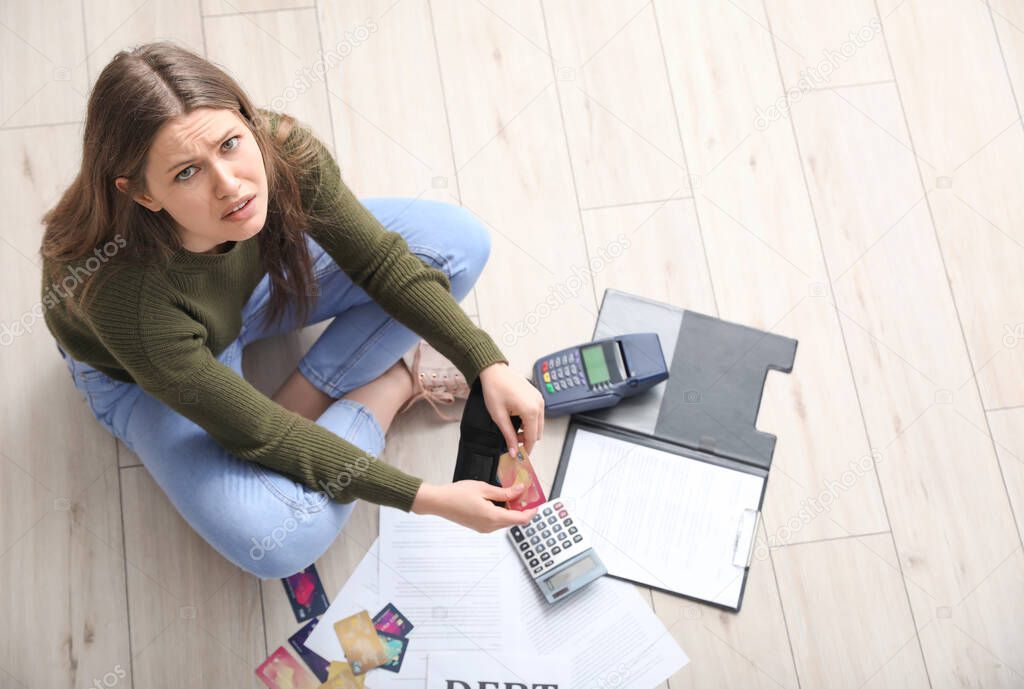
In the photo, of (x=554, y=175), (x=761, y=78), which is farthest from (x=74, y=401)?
(x=761, y=78)

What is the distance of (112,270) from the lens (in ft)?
2.94

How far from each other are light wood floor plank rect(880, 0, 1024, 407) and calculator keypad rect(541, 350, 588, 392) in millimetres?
695

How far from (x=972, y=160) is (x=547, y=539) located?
1038mm

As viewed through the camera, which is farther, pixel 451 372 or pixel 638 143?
pixel 638 143

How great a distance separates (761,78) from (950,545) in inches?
34.6

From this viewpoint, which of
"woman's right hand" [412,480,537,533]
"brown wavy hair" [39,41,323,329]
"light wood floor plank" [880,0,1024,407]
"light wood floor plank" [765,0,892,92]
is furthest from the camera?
"light wood floor plank" [765,0,892,92]

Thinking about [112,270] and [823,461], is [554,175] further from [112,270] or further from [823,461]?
[112,270]

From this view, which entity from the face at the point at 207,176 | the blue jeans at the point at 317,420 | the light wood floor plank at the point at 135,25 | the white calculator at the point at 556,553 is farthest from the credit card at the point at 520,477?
the light wood floor plank at the point at 135,25

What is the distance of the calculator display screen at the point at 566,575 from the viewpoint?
129cm

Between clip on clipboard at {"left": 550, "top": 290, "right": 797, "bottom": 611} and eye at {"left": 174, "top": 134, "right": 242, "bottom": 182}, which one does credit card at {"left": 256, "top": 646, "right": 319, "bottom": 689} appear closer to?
clip on clipboard at {"left": 550, "top": 290, "right": 797, "bottom": 611}

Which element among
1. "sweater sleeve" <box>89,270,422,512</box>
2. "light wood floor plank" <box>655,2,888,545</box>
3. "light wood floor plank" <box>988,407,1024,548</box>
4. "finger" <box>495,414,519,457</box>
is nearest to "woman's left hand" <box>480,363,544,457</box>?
"finger" <box>495,414,519,457</box>

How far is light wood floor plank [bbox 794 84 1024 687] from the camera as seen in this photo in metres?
1.34

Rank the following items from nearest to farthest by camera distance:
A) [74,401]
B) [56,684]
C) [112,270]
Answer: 1. [112,270]
2. [56,684]
3. [74,401]

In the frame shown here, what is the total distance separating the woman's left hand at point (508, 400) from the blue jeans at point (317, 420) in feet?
0.64
